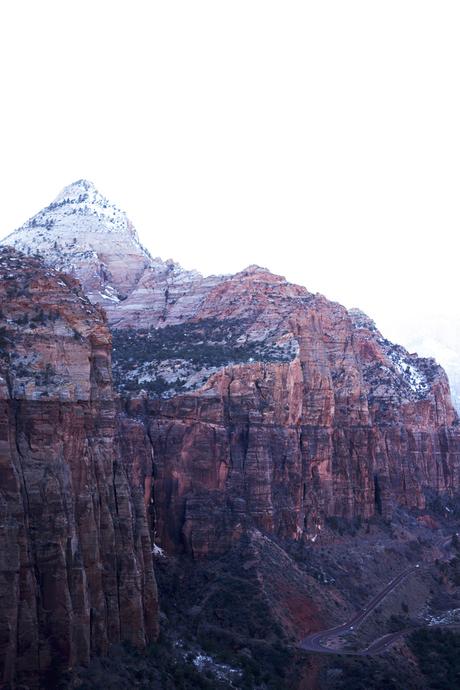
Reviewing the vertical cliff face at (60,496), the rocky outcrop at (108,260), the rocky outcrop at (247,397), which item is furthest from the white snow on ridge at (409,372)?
the vertical cliff face at (60,496)

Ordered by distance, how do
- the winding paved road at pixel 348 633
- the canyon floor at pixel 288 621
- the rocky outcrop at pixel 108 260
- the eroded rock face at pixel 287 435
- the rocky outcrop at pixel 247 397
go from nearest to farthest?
the canyon floor at pixel 288 621, the winding paved road at pixel 348 633, the eroded rock face at pixel 287 435, the rocky outcrop at pixel 247 397, the rocky outcrop at pixel 108 260

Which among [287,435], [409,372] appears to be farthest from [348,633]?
[409,372]

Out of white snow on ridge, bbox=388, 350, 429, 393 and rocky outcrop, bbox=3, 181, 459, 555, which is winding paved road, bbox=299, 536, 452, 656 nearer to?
rocky outcrop, bbox=3, 181, 459, 555

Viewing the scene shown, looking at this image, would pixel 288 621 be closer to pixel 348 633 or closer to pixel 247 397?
pixel 348 633

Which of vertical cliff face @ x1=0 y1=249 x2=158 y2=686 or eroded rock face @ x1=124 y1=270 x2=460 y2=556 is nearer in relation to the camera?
vertical cliff face @ x1=0 y1=249 x2=158 y2=686

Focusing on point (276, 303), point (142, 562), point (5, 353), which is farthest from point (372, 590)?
point (5, 353)

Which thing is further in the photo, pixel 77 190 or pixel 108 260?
pixel 77 190

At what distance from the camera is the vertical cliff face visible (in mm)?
41656

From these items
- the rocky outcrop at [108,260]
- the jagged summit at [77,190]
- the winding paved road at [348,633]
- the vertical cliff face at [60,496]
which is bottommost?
the winding paved road at [348,633]

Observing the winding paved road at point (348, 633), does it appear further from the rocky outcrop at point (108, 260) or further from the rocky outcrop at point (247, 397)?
the rocky outcrop at point (108, 260)

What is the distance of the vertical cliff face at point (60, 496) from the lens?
41.7 meters

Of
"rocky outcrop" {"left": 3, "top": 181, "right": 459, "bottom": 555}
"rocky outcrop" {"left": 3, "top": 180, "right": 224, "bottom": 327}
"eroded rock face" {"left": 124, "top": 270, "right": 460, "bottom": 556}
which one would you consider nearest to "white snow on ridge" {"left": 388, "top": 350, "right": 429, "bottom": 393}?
"rocky outcrop" {"left": 3, "top": 181, "right": 459, "bottom": 555}

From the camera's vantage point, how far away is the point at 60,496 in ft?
144

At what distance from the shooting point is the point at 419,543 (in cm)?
9588
